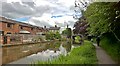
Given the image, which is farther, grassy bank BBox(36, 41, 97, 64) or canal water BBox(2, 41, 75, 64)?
canal water BBox(2, 41, 75, 64)

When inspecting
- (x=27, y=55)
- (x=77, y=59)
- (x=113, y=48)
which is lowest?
(x=27, y=55)

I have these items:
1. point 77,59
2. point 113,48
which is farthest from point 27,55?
point 77,59

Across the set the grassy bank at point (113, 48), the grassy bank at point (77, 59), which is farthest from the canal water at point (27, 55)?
the grassy bank at point (113, 48)

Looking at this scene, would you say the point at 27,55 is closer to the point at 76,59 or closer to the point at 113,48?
the point at 113,48

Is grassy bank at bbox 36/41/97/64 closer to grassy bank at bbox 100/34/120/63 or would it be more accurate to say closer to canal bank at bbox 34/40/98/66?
canal bank at bbox 34/40/98/66

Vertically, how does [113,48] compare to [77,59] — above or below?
above

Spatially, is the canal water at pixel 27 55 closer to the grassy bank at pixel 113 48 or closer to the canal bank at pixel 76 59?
the canal bank at pixel 76 59

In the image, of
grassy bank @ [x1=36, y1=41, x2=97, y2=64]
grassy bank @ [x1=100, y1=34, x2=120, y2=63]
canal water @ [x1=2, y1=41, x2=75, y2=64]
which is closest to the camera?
grassy bank @ [x1=36, y1=41, x2=97, y2=64]

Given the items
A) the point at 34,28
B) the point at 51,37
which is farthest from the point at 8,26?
the point at 34,28

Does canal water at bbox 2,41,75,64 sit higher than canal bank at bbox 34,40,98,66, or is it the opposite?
canal bank at bbox 34,40,98,66

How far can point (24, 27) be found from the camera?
5825 centimetres

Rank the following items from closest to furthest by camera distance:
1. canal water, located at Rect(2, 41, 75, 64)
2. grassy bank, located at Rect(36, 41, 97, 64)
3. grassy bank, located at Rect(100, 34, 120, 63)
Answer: grassy bank, located at Rect(36, 41, 97, 64)
grassy bank, located at Rect(100, 34, 120, 63)
canal water, located at Rect(2, 41, 75, 64)

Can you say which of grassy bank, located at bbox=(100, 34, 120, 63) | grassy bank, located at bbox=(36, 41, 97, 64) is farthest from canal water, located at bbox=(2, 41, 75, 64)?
grassy bank, located at bbox=(100, 34, 120, 63)

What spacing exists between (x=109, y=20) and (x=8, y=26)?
134 feet
